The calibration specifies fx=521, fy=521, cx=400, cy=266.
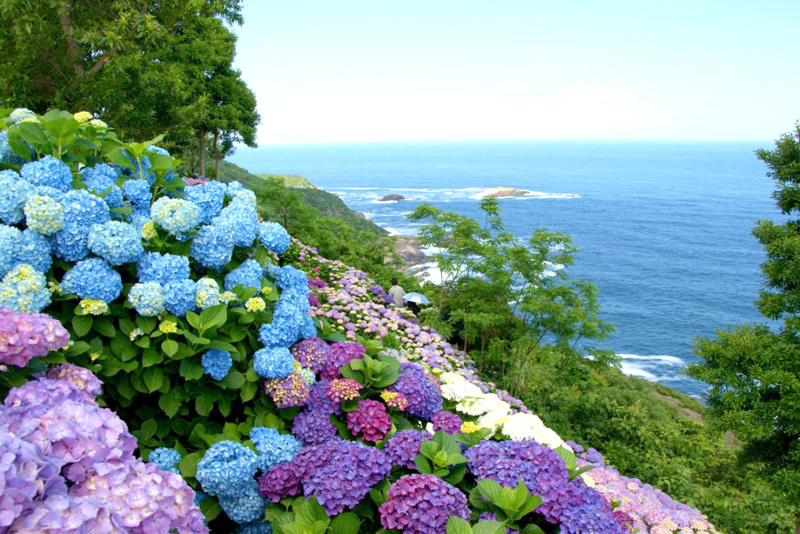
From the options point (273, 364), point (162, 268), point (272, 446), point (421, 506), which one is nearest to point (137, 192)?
point (162, 268)

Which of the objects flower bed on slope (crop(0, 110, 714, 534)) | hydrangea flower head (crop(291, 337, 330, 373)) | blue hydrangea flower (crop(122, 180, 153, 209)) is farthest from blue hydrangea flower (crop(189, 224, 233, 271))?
hydrangea flower head (crop(291, 337, 330, 373))

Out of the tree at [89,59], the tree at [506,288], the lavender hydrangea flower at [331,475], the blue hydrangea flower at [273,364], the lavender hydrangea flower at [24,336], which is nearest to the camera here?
the lavender hydrangea flower at [24,336]

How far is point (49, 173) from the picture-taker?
9.36 feet

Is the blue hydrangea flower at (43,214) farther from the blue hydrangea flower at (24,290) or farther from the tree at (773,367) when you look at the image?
the tree at (773,367)

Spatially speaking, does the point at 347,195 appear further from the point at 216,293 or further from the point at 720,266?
the point at 216,293

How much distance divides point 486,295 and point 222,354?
8.15m

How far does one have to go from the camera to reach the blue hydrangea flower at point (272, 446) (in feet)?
8.72

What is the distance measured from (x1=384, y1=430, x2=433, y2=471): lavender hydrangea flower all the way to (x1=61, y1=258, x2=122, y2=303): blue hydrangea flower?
1653mm

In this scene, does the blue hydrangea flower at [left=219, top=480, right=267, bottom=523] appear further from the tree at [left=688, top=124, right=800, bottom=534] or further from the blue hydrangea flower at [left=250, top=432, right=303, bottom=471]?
the tree at [left=688, top=124, right=800, bottom=534]

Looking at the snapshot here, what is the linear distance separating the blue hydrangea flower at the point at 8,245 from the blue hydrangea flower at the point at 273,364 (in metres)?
1.31

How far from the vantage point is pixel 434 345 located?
6812mm

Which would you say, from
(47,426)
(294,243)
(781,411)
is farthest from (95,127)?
(781,411)

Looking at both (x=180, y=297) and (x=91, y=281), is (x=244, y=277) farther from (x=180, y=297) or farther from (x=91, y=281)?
(x=91, y=281)

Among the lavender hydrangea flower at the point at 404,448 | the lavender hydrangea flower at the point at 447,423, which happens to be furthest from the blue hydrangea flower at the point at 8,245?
the lavender hydrangea flower at the point at 447,423
